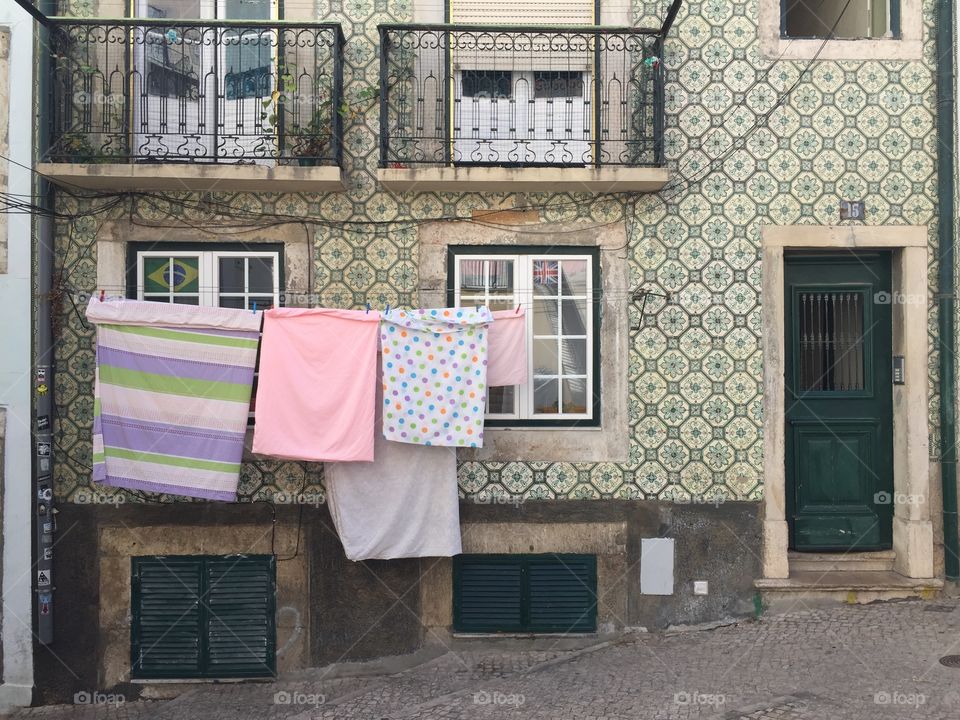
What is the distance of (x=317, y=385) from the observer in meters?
6.05

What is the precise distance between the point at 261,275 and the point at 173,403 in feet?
4.14

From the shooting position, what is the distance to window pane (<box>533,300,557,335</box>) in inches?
263

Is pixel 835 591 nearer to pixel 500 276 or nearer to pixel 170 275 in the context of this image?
pixel 500 276

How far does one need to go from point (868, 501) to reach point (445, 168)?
14.7 feet

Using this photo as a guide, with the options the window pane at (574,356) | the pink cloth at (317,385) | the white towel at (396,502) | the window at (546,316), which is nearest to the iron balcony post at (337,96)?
the window at (546,316)

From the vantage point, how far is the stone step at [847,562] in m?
6.73

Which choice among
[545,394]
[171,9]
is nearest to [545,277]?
[545,394]

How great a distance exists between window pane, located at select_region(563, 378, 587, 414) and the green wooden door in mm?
1724

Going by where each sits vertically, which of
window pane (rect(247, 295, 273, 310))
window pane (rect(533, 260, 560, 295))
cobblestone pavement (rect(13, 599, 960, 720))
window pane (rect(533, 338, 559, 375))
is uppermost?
window pane (rect(533, 260, 560, 295))

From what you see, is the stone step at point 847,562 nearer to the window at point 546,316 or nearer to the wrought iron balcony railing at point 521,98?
the window at point 546,316

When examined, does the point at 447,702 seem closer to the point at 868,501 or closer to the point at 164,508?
the point at 164,508

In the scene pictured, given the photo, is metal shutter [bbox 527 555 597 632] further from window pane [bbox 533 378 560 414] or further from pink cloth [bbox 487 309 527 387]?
pink cloth [bbox 487 309 527 387]

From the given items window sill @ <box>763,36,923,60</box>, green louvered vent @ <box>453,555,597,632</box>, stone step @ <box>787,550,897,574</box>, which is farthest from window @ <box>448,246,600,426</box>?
window sill @ <box>763,36,923,60</box>

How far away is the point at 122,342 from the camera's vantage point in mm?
6090
